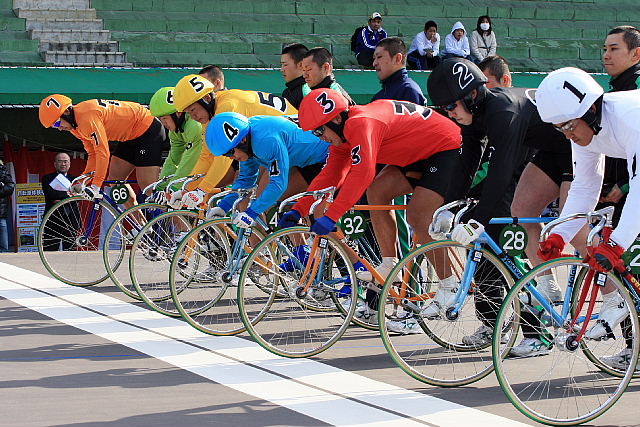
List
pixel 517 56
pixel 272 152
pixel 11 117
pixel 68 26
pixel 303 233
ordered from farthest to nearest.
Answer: pixel 517 56
pixel 68 26
pixel 11 117
pixel 272 152
pixel 303 233

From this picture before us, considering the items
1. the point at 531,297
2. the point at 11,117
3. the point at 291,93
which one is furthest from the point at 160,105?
the point at 11,117

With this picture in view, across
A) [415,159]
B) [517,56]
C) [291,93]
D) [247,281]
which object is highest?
[517,56]

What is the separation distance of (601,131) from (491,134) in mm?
1134

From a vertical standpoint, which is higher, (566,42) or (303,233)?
(566,42)

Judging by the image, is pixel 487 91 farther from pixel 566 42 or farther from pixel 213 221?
pixel 566 42

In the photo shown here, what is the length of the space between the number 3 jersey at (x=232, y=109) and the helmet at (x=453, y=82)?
249 cm

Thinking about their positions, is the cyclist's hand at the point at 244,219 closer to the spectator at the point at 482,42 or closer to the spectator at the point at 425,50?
the spectator at the point at 425,50

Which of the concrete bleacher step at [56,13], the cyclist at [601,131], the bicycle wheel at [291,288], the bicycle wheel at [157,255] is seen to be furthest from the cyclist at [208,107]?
the concrete bleacher step at [56,13]

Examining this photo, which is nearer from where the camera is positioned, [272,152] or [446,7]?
[272,152]

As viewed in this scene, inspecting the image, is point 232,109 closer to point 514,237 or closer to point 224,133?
point 224,133

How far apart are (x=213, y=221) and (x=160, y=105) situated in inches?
78.1

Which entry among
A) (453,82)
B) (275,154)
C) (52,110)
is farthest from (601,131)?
(52,110)

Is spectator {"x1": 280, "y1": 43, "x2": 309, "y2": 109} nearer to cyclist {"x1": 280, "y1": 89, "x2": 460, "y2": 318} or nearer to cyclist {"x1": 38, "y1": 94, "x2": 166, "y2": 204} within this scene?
cyclist {"x1": 38, "y1": 94, "x2": 166, "y2": 204}

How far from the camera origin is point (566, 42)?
23.8m
